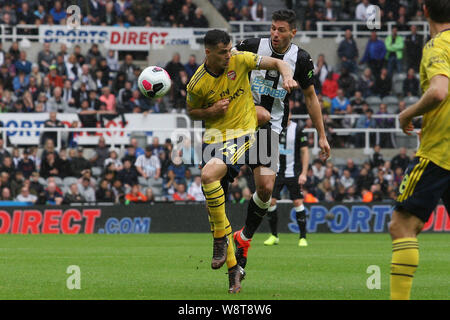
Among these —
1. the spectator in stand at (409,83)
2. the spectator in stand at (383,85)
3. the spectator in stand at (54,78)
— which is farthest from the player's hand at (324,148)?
the spectator in stand at (383,85)

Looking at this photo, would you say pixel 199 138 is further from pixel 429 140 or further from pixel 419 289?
pixel 429 140

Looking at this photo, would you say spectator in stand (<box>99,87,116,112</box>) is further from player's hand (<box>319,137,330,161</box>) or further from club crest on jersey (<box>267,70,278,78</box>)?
player's hand (<box>319,137,330,161</box>)

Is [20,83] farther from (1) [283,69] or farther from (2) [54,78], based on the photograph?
(1) [283,69]

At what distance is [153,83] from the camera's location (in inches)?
358

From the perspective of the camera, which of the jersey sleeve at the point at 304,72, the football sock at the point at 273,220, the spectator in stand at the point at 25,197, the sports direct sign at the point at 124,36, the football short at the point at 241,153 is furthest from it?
the sports direct sign at the point at 124,36

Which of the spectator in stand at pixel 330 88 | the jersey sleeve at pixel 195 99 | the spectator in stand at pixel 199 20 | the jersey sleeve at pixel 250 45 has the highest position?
the spectator in stand at pixel 199 20

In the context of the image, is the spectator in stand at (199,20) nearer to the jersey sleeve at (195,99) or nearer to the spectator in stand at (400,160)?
the spectator in stand at (400,160)

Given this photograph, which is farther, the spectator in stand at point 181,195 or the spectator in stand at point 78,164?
the spectator in stand at point 78,164

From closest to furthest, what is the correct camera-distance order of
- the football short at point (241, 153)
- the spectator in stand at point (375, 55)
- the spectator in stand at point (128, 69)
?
the football short at point (241, 153) < the spectator in stand at point (128, 69) < the spectator in stand at point (375, 55)

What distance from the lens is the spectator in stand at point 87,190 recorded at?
22658 mm

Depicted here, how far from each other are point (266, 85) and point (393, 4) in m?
22.5

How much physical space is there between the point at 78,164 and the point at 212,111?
15.4 meters

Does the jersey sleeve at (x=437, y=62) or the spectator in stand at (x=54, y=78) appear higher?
the jersey sleeve at (x=437, y=62)

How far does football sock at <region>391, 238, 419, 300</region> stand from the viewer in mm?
6055
